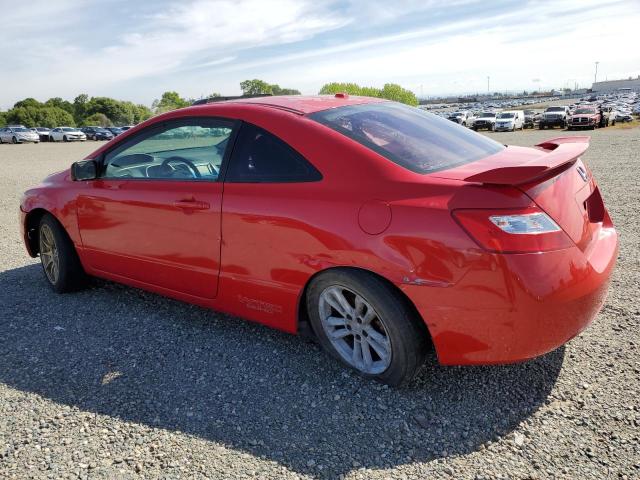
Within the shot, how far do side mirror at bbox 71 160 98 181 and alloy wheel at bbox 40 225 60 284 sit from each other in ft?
2.52

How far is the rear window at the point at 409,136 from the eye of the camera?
282cm

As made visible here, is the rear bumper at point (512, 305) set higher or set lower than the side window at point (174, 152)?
lower

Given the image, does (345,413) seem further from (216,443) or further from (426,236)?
(426,236)

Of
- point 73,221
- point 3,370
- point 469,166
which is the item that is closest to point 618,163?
point 469,166

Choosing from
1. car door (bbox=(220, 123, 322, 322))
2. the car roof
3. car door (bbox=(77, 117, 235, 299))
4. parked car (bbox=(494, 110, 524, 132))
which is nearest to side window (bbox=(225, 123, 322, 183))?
car door (bbox=(220, 123, 322, 322))

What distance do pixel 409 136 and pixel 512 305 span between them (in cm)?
121

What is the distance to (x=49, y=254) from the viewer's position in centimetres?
463

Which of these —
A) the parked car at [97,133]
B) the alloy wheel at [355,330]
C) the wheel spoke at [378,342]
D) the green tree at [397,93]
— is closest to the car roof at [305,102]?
the alloy wheel at [355,330]

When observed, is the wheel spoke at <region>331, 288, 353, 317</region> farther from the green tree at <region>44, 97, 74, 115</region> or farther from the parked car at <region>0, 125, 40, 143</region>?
the green tree at <region>44, 97, 74, 115</region>

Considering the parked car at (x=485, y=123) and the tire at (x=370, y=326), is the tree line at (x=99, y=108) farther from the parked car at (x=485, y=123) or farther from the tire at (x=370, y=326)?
the tire at (x=370, y=326)

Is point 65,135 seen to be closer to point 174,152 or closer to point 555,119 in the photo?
point 555,119

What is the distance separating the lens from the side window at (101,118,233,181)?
11.2 feet

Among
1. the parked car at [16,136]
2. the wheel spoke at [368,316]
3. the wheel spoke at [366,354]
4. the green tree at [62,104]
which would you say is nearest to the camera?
the wheel spoke at [368,316]

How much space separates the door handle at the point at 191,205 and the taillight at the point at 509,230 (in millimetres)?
1619
